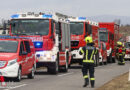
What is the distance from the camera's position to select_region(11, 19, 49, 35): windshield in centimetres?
2627

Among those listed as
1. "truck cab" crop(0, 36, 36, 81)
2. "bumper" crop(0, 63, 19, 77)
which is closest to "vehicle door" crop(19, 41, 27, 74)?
"truck cab" crop(0, 36, 36, 81)

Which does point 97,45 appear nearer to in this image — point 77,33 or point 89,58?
point 77,33

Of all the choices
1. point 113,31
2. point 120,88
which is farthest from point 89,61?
point 113,31

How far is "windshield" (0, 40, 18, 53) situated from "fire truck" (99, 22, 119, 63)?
2758 cm

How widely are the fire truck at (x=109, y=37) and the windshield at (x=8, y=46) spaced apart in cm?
2758

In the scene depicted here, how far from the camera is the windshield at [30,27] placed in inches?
1034

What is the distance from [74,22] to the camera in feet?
120

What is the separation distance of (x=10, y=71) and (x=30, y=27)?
738cm

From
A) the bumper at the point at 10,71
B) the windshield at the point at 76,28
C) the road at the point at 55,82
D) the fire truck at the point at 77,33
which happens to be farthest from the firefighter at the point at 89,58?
the windshield at the point at 76,28

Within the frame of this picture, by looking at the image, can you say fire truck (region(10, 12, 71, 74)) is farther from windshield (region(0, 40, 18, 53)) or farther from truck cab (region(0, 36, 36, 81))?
windshield (region(0, 40, 18, 53))

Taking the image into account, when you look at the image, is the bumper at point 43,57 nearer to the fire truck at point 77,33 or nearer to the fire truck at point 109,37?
the fire truck at point 77,33

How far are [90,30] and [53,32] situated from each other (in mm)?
12220

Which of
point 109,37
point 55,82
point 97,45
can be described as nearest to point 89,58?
point 55,82

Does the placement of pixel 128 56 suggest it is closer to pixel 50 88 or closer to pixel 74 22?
pixel 74 22
